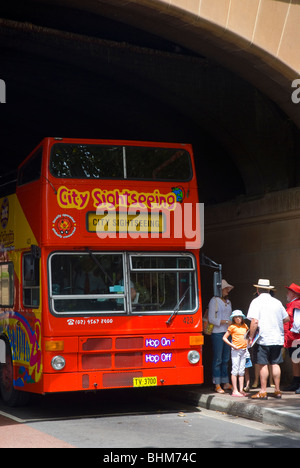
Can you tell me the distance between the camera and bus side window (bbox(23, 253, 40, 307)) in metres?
10.7

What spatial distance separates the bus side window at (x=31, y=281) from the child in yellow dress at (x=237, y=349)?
297 centimetres

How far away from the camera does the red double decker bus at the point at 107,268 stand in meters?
10.5

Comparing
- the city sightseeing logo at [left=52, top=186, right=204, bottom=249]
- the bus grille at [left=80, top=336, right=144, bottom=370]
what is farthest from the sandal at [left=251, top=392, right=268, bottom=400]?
the city sightseeing logo at [left=52, top=186, right=204, bottom=249]

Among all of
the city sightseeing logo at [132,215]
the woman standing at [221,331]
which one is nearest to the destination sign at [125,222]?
the city sightseeing logo at [132,215]

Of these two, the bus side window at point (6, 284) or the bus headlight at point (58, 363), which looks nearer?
the bus headlight at point (58, 363)

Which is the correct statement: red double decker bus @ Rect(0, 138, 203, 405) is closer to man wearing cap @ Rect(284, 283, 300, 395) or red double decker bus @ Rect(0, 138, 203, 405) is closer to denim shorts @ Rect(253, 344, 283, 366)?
denim shorts @ Rect(253, 344, 283, 366)

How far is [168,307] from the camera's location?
36.1ft

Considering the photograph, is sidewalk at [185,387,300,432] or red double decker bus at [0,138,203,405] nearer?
sidewalk at [185,387,300,432]

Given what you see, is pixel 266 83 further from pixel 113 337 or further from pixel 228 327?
pixel 113 337

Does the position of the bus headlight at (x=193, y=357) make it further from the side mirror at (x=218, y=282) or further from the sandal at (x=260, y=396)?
the sandal at (x=260, y=396)

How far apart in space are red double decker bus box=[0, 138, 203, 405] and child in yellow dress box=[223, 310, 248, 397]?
884 mm

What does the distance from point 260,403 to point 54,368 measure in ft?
9.52

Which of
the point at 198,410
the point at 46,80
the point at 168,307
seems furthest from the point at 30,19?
the point at 198,410

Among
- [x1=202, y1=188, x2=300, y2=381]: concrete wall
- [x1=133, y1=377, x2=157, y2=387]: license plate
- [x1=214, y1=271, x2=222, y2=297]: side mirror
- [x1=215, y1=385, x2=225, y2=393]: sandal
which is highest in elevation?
[x1=202, y1=188, x2=300, y2=381]: concrete wall
